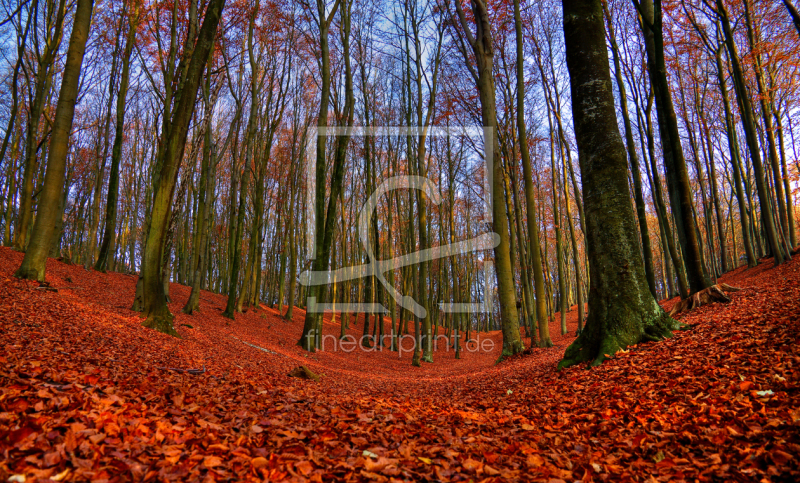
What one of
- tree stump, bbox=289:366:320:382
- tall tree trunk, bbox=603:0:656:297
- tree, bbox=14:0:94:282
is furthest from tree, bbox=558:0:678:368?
tree, bbox=14:0:94:282

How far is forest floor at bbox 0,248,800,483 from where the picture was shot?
5.92 feet

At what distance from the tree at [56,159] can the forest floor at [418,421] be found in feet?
10.5

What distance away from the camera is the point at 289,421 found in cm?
281

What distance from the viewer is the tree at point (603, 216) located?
4562 millimetres

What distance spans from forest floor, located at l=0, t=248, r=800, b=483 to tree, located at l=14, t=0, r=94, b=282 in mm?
3194

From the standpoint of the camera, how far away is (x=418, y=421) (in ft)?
10.2

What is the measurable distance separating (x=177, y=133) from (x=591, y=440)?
25.6 ft

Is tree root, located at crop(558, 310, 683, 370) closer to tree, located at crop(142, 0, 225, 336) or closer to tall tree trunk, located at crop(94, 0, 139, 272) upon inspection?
tree, located at crop(142, 0, 225, 336)

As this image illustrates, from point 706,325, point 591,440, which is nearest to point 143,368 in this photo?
point 591,440

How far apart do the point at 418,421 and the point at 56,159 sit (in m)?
8.31

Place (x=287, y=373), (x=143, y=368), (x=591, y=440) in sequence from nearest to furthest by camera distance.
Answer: (x=591, y=440) < (x=143, y=368) < (x=287, y=373)

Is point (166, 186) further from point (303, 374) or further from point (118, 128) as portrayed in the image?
point (118, 128)

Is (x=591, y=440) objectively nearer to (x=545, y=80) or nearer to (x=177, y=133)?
(x=177, y=133)

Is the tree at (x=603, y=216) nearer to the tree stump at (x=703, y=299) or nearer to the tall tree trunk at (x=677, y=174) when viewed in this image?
the tree stump at (x=703, y=299)
